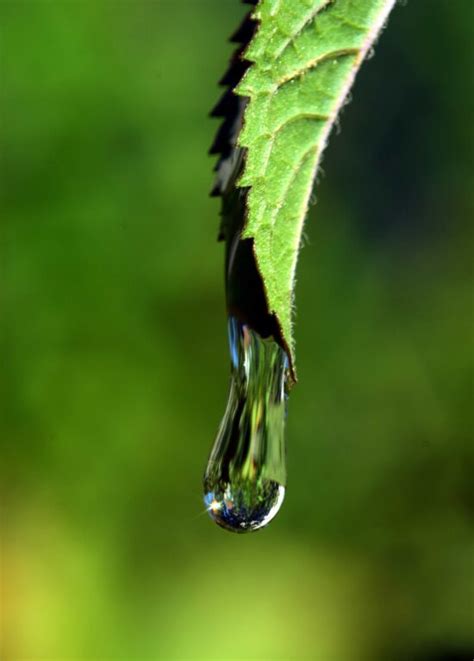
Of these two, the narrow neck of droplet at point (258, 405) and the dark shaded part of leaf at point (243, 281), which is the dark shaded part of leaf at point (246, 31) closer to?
the dark shaded part of leaf at point (243, 281)

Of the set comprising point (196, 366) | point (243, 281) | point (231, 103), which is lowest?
point (243, 281)

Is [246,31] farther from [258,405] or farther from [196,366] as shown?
[196,366]

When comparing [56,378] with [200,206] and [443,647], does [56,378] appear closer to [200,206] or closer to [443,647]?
[200,206]

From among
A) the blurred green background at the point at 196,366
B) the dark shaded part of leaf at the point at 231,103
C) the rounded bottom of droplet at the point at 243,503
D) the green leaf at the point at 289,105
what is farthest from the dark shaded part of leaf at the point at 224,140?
the blurred green background at the point at 196,366

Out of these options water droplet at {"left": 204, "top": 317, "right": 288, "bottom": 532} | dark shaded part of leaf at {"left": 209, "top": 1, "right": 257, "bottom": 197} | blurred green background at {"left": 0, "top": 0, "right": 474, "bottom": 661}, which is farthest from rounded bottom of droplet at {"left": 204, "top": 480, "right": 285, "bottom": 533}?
blurred green background at {"left": 0, "top": 0, "right": 474, "bottom": 661}

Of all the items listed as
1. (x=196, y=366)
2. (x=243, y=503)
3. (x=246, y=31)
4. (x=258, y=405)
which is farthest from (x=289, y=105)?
(x=196, y=366)

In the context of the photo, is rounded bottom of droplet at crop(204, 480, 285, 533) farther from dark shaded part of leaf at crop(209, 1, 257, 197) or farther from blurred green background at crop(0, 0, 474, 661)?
blurred green background at crop(0, 0, 474, 661)
